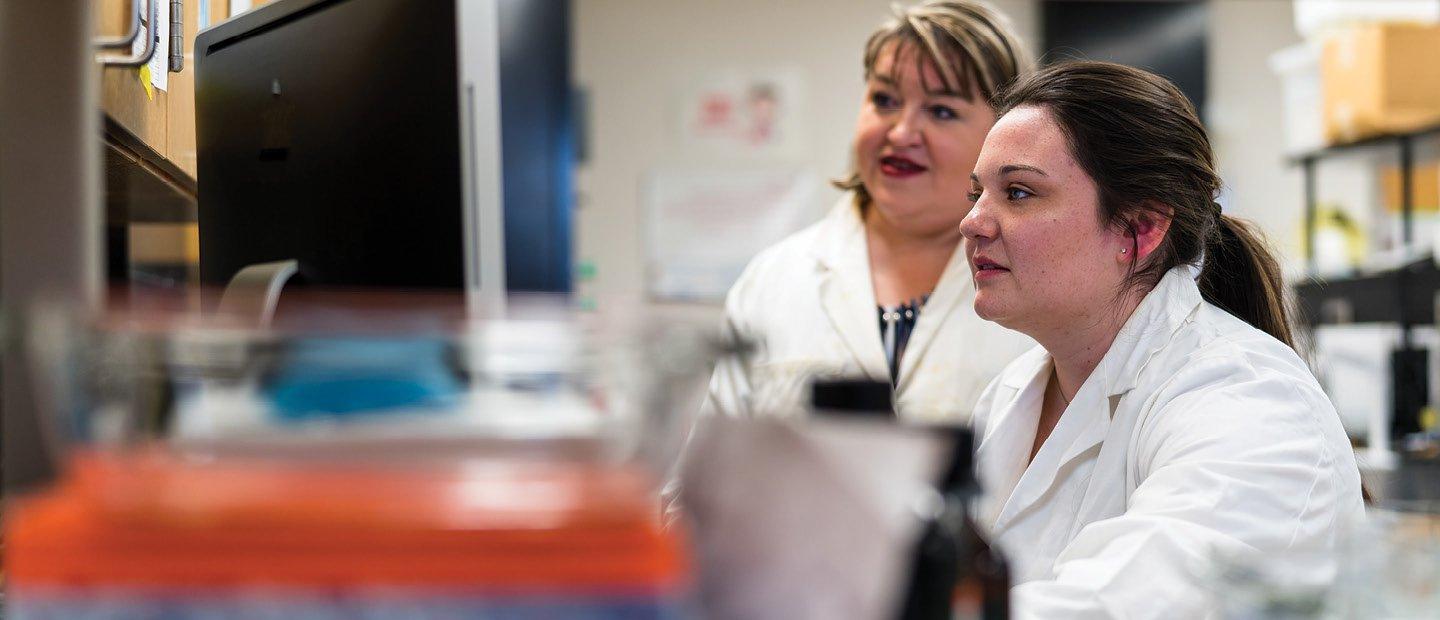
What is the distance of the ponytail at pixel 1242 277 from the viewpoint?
154cm

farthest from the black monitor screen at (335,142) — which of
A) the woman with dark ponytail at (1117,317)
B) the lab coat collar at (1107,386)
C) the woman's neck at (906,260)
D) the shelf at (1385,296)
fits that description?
the shelf at (1385,296)

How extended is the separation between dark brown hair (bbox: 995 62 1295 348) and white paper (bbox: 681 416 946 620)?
117cm

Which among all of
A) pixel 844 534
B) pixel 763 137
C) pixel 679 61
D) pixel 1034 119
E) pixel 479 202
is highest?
pixel 679 61

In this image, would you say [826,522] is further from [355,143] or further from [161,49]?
[161,49]

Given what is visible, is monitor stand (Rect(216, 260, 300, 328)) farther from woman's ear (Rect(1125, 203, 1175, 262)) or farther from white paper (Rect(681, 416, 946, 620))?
woman's ear (Rect(1125, 203, 1175, 262))

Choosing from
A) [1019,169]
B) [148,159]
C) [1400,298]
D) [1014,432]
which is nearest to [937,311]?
[1014,432]

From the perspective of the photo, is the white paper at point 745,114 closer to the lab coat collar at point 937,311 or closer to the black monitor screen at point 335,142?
the lab coat collar at point 937,311

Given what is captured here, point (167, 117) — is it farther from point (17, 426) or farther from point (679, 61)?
point (679, 61)

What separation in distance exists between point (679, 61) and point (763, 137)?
1.76 ft

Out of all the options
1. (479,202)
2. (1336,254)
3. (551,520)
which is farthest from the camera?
(1336,254)

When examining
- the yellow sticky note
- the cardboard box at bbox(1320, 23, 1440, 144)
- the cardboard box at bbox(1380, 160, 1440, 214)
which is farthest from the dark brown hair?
the cardboard box at bbox(1380, 160, 1440, 214)

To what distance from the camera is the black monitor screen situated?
2.61ft

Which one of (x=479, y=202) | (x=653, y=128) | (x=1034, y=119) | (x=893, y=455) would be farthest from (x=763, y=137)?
(x=893, y=455)

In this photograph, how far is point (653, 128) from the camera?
5801 millimetres
